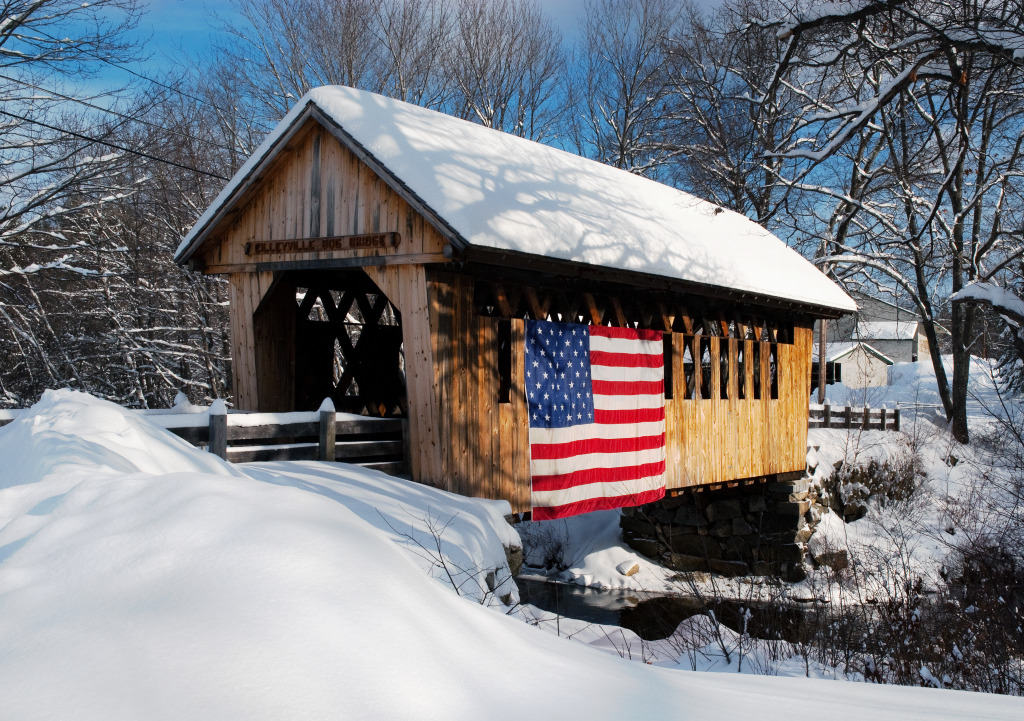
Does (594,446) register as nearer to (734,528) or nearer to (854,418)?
(734,528)

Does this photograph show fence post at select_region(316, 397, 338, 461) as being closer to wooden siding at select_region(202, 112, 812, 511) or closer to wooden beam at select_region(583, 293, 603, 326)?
wooden siding at select_region(202, 112, 812, 511)

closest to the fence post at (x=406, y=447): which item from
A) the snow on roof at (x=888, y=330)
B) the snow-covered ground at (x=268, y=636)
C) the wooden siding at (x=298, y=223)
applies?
the wooden siding at (x=298, y=223)

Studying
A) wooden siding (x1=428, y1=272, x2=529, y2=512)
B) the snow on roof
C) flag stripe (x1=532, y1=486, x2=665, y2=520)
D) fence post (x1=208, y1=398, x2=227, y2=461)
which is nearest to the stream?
flag stripe (x1=532, y1=486, x2=665, y2=520)

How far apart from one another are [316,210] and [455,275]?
1.99m

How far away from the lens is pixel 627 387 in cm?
1036

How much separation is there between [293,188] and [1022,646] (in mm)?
8318

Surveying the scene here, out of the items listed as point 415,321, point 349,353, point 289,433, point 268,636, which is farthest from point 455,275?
point 268,636

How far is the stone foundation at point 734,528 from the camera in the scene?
15289mm

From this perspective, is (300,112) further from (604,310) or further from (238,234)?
(604,310)

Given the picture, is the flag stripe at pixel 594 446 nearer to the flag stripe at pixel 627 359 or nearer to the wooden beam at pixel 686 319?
the flag stripe at pixel 627 359

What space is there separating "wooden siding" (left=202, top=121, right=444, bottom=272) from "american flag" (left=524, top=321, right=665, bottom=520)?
5.94ft

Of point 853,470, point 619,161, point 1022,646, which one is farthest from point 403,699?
point 619,161

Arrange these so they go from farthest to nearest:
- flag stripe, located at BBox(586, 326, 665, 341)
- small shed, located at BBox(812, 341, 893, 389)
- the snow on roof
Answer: the snow on roof, small shed, located at BBox(812, 341, 893, 389), flag stripe, located at BBox(586, 326, 665, 341)

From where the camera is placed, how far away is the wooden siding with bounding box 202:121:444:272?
28.0ft
